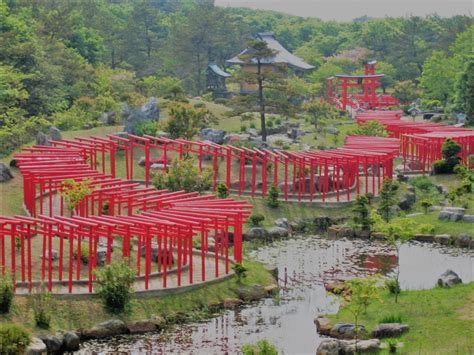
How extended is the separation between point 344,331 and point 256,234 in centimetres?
1519

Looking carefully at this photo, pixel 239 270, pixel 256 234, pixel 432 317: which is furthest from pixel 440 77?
pixel 432 317

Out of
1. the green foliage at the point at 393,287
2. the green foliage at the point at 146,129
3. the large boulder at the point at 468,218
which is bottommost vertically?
the green foliage at the point at 393,287

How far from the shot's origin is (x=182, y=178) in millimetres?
52906

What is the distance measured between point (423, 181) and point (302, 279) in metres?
18.7

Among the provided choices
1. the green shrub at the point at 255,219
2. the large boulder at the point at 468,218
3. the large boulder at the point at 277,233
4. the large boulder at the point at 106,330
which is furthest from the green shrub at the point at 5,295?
the large boulder at the point at 468,218

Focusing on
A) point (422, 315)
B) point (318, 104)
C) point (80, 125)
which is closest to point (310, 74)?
point (318, 104)

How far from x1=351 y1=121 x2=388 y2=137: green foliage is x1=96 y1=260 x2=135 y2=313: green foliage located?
132 ft

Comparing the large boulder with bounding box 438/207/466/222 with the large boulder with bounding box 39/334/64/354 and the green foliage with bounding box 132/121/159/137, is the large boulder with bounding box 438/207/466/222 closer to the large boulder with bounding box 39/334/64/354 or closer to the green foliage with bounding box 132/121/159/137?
the green foliage with bounding box 132/121/159/137

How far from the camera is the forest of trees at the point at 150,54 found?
229 feet

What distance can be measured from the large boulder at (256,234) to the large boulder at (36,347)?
18.0 meters

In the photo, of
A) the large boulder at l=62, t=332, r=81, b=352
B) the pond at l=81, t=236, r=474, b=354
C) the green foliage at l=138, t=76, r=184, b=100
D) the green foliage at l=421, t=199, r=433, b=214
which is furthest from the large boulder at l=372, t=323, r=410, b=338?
the green foliage at l=138, t=76, r=184, b=100

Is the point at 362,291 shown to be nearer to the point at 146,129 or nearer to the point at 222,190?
the point at 222,190

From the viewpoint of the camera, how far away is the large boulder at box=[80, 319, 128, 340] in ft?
115

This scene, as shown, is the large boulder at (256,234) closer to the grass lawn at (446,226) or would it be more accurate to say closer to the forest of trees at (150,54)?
the grass lawn at (446,226)
